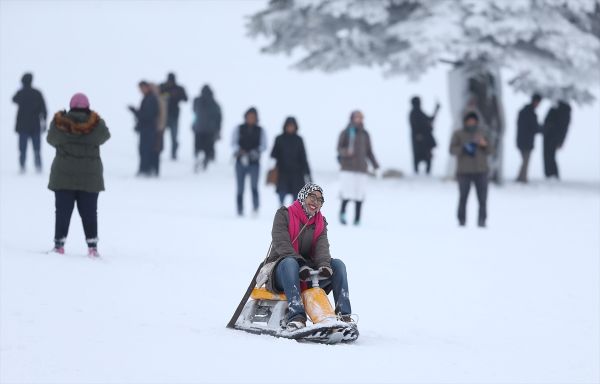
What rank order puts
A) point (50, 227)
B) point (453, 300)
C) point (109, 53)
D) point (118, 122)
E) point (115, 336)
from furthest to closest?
point (109, 53) → point (118, 122) → point (50, 227) → point (453, 300) → point (115, 336)

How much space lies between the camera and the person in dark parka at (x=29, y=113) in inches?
1005

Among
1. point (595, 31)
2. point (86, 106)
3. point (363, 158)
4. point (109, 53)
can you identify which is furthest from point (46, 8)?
point (86, 106)

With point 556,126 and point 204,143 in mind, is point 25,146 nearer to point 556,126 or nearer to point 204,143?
point 204,143

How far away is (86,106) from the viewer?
14.1 meters

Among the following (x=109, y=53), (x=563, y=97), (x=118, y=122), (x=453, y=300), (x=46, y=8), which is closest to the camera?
(x=453, y=300)

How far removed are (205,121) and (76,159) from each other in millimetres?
16122

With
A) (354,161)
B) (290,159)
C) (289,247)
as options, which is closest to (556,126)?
(354,161)

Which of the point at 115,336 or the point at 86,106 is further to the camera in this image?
the point at 86,106

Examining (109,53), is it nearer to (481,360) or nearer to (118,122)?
(118,122)

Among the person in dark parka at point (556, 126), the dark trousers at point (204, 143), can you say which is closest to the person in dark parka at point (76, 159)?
the dark trousers at point (204, 143)

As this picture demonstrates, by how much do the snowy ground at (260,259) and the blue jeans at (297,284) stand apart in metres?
0.33

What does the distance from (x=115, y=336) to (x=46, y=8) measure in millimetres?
63192

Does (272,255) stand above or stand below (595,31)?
below

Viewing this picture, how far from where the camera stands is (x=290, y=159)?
20469 millimetres
